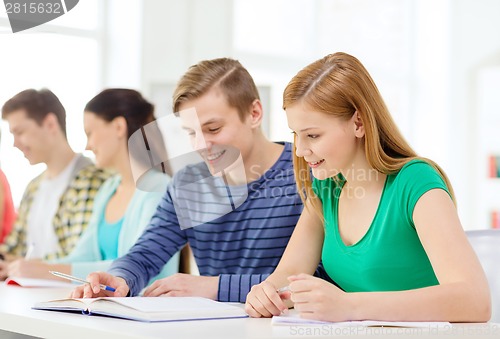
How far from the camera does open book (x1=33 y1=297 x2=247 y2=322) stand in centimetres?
117

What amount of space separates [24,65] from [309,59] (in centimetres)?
212

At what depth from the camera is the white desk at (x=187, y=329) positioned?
40.6 inches

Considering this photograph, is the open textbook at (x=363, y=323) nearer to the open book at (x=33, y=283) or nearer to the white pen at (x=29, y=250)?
the open book at (x=33, y=283)

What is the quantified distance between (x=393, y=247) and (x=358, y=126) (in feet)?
0.74

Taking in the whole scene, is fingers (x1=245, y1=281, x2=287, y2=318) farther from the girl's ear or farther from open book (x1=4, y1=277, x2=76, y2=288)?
open book (x1=4, y1=277, x2=76, y2=288)

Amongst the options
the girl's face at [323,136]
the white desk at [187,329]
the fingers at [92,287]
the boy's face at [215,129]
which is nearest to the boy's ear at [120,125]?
the boy's face at [215,129]

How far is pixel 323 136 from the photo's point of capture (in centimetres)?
140

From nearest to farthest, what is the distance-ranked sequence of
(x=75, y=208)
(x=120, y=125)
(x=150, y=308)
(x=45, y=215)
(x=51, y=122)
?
(x=150, y=308) → (x=120, y=125) → (x=75, y=208) → (x=45, y=215) → (x=51, y=122)

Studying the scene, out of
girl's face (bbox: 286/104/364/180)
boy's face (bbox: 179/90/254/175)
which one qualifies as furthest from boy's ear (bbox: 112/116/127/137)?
girl's face (bbox: 286/104/364/180)

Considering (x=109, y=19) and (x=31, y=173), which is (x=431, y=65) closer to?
(x=109, y=19)

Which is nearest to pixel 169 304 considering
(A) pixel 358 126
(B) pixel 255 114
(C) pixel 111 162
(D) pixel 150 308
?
(D) pixel 150 308

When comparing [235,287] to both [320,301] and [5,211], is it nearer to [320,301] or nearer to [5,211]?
[320,301]

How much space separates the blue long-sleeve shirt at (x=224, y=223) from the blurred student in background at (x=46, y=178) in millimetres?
811

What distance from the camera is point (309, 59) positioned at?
5.54 meters
